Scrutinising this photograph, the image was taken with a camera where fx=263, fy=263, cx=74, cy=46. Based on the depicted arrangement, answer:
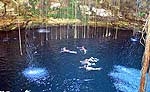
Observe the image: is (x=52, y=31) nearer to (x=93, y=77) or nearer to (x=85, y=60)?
(x=85, y=60)

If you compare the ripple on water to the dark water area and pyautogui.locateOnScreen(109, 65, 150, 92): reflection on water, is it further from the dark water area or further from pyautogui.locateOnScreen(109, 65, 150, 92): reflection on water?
pyautogui.locateOnScreen(109, 65, 150, 92): reflection on water

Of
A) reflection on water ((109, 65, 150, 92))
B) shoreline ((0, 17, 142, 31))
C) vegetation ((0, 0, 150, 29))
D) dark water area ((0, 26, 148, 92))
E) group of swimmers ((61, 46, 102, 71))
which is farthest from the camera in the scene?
vegetation ((0, 0, 150, 29))

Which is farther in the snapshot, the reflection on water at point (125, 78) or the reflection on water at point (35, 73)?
the reflection on water at point (35, 73)

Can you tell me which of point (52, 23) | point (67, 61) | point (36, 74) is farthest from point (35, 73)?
point (52, 23)

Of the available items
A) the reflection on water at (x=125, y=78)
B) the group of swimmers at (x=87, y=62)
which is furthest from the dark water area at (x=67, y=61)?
the group of swimmers at (x=87, y=62)

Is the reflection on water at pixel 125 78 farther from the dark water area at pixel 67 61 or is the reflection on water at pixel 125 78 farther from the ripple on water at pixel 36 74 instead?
the ripple on water at pixel 36 74

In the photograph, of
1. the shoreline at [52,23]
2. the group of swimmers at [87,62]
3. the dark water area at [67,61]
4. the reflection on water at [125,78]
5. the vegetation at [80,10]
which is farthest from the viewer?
the vegetation at [80,10]

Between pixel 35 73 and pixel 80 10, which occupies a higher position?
pixel 80 10

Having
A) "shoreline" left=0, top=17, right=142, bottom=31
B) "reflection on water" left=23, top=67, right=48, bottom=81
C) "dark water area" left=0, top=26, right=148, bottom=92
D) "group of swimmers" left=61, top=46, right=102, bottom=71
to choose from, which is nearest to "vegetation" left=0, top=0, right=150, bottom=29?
"shoreline" left=0, top=17, right=142, bottom=31

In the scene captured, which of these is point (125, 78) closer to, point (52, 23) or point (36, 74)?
point (36, 74)
